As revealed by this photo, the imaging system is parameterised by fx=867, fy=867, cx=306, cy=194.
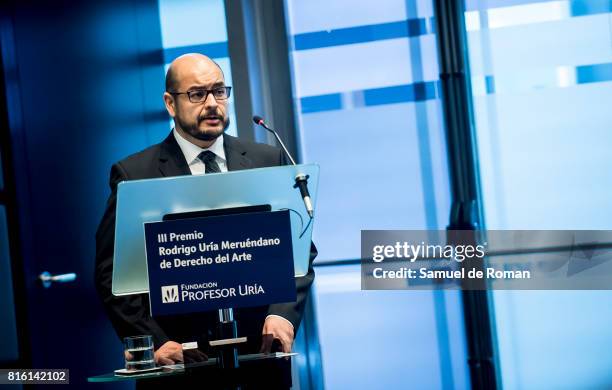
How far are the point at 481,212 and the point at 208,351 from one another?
2.47 m

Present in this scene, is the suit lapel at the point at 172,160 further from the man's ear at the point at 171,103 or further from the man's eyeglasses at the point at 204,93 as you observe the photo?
the man's eyeglasses at the point at 204,93

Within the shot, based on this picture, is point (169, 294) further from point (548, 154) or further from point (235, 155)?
point (548, 154)

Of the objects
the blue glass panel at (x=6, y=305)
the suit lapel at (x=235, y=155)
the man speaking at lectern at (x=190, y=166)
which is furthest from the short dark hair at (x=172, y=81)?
the blue glass panel at (x=6, y=305)

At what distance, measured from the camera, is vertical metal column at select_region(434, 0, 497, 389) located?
427 cm

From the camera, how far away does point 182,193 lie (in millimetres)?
1845

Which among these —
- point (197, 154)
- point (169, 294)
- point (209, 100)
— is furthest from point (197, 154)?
point (169, 294)

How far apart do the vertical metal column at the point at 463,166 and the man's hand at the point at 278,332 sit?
229 centimetres

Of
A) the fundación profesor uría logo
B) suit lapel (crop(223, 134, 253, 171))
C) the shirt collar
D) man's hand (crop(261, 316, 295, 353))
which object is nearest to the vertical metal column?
suit lapel (crop(223, 134, 253, 171))

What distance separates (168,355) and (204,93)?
29.1 inches

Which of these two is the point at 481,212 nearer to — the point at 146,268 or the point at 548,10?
the point at 548,10

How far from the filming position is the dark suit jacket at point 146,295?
229 centimetres

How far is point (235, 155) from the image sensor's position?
2564 mm

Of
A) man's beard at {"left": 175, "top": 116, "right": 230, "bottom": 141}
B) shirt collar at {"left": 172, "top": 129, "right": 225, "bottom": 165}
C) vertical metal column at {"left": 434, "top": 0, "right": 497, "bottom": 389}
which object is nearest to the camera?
man's beard at {"left": 175, "top": 116, "right": 230, "bottom": 141}

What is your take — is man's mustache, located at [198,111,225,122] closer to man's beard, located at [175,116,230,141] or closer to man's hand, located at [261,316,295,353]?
man's beard, located at [175,116,230,141]
